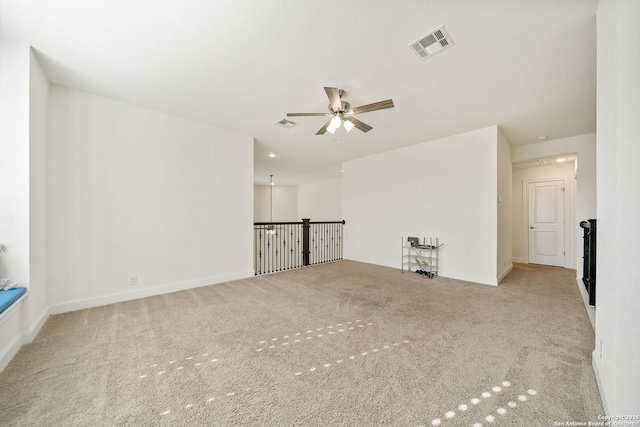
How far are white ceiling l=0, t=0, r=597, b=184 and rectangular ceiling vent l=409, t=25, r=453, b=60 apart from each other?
5 centimetres

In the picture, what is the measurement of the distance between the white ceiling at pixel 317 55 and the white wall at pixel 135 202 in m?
0.39

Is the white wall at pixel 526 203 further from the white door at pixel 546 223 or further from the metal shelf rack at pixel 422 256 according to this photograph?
the metal shelf rack at pixel 422 256

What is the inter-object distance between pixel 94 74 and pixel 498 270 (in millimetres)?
6217

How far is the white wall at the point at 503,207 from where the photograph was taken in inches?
162

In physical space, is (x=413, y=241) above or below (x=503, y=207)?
below

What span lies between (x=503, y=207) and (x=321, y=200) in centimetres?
656

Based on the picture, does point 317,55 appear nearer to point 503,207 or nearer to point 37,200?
point 37,200

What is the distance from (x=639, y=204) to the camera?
3.60 ft

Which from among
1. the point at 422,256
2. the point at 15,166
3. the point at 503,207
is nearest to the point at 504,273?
the point at 503,207

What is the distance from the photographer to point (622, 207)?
120cm

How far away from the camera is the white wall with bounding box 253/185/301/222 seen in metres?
11.0

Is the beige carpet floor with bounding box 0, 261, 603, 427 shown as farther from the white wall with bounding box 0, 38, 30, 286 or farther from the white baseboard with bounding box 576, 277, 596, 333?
the white wall with bounding box 0, 38, 30, 286

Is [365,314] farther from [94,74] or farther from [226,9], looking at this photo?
[94,74]

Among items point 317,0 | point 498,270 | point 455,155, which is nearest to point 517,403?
point 317,0
